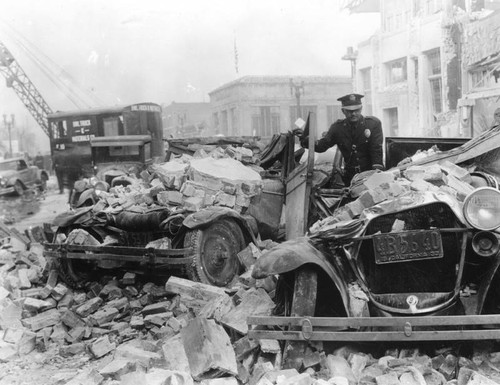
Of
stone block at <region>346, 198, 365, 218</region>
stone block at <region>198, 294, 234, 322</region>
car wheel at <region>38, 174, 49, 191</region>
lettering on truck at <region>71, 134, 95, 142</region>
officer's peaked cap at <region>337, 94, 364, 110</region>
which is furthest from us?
car wheel at <region>38, 174, 49, 191</region>

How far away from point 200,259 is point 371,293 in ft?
6.98

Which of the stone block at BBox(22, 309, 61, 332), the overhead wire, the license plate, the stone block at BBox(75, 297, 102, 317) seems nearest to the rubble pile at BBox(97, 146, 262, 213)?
the stone block at BBox(75, 297, 102, 317)

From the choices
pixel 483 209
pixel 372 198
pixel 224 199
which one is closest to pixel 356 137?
pixel 224 199

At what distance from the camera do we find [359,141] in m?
5.98

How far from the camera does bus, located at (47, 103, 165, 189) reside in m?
17.1

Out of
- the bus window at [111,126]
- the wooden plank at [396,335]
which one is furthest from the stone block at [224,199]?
the bus window at [111,126]

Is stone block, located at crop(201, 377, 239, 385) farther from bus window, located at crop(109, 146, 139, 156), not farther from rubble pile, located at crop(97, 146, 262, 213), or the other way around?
bus window, located at crop(109, 146, 139, 156)

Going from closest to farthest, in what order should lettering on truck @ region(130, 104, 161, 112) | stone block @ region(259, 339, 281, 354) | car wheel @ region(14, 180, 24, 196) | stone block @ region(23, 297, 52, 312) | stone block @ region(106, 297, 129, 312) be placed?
stone block @ region(259, 339, 281, 354) < stone block @ region(106, 297, 129, 312) < stone block @ region(23, 297, 52, 312) < lettering on truck @ region(130, 104, 161, 112) < car wheel @ region(14, 180, 24, 196)

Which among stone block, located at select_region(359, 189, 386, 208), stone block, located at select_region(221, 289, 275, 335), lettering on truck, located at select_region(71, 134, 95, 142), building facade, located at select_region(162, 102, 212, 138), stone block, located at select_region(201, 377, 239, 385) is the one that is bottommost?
stone block, located at select_region(201, 377, 239, 385)

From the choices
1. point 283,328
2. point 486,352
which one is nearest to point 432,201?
point 486,352

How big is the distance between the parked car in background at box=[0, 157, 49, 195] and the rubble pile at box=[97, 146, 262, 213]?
1424 cm

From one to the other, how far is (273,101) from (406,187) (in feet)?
86.7

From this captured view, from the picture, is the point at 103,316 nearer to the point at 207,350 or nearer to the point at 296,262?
the point at 207,350

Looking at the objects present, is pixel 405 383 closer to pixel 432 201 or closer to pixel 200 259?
pixel 432 201
